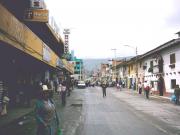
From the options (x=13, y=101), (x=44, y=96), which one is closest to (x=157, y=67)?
(x=13, y=101)

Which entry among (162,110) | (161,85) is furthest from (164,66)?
(162,110)

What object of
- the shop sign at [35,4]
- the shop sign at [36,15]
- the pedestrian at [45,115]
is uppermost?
the shop sign at [35,4]

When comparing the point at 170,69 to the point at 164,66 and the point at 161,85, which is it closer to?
the point at 164,66

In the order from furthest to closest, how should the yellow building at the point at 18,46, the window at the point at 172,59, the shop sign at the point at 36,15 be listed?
the window at the point at 172,59 → the shop sign at the point at 36,15 → the yellow building at the point at 18,46

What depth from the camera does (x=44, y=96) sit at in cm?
788

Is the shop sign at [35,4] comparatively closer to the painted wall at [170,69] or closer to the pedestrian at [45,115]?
the pedestrian at [45,115]

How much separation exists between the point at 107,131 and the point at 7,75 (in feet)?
39.2

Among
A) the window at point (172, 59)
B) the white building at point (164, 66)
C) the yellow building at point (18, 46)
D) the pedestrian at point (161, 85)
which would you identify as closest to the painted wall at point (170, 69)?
the white building at point (164, 66)

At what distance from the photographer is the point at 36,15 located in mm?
22953

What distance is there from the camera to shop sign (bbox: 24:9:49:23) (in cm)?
2253

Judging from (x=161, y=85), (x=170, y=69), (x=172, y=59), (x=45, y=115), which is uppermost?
(x=172, y=59)

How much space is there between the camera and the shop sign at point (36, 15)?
22.5 metres

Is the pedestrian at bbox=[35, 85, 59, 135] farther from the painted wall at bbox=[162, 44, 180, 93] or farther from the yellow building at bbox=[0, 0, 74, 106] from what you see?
the painted wall at bbox=[162, 44, 180, 93]

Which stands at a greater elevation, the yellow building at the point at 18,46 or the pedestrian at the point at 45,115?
the yellow building at the point at 18,46
